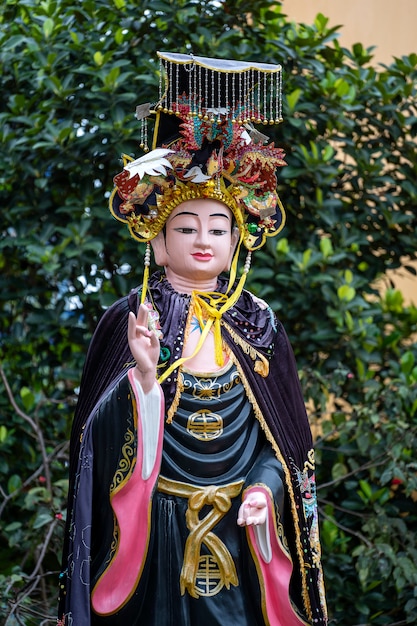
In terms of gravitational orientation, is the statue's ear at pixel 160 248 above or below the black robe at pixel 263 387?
above

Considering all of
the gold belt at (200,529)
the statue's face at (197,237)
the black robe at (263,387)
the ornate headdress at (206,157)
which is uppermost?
the ornate headdress at (206,157)

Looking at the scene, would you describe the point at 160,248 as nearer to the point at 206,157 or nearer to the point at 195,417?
the point at 206,157

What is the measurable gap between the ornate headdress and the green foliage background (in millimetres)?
1585

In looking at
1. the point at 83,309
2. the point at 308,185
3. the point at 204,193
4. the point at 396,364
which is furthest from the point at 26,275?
the point at 204,193

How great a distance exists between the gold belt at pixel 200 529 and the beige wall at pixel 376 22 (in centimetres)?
359

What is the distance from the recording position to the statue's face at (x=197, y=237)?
461cm

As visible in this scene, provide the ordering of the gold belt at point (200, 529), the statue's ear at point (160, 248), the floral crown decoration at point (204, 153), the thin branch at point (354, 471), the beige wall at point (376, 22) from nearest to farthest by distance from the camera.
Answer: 1. the gold belt at point (200, 529)
2. the floral crown decoration at point (204, 153)
3. the statue's ear at point (160, 248)
4. the thin branch at point (354, 471)
5. the beige wall at point (376, 22)

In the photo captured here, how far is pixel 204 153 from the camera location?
4.65 metres

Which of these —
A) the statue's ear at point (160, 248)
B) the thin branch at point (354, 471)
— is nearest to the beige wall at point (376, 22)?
the thin branch at point (354, 471)

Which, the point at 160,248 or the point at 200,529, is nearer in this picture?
the point at 200,529

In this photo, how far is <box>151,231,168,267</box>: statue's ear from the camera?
4.71m

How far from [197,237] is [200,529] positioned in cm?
102

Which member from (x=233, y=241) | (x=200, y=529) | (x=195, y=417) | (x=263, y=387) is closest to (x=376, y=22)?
(x=233, y=241)

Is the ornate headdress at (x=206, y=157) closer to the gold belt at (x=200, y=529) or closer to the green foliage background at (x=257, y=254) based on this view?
the gold belt at (x=200, y=529)
